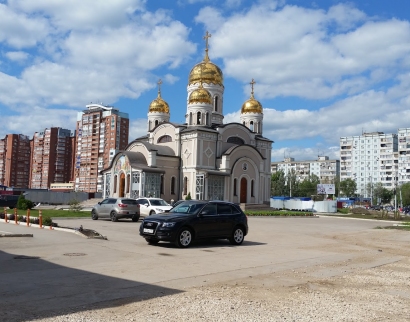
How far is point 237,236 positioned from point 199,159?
33107mm

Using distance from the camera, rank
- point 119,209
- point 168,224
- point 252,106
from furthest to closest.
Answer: point 252,106 < point 119,209 < point 168,224

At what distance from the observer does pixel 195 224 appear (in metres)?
13.5

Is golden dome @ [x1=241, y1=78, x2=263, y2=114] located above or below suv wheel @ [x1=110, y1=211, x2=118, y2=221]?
above

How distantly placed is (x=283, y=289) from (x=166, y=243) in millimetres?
6968

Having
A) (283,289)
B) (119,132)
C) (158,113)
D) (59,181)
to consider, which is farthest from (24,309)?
(59,181)

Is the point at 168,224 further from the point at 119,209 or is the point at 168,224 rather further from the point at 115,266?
the point at 119,209

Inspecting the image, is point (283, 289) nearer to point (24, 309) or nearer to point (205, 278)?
point (205, 278)

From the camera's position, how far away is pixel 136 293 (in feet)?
22.6

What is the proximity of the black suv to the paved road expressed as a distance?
37cm

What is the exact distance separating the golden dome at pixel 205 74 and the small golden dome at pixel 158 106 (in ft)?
16.9

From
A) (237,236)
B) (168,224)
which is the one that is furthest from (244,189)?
(168,224)

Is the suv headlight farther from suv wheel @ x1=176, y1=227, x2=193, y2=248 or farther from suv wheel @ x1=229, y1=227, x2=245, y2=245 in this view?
suv wheel @ x1=229, y1=227, x2=245, y2=245

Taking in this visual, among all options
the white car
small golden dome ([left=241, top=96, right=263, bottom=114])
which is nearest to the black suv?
the white car

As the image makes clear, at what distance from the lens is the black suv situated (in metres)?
13.1
